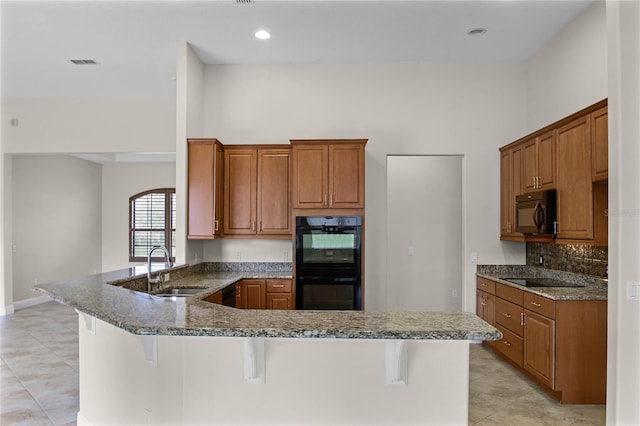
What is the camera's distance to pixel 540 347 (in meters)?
Result: 3.51

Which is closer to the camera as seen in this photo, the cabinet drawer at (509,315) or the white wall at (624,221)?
the white wall at (624,221)

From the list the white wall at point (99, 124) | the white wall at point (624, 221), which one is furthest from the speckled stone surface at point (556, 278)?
the white wall at point (99, 124)

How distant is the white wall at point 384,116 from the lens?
499cm

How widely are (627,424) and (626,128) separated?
5.95 ft

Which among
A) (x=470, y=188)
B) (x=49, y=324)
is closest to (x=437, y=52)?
(x=470, y=188)

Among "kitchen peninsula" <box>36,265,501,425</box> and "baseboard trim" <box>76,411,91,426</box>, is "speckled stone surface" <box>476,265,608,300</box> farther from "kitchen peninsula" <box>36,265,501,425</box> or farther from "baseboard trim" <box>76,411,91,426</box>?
"baseboard trim" <box>76,411,91,426</box>

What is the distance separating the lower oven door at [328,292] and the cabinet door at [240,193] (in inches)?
35.6

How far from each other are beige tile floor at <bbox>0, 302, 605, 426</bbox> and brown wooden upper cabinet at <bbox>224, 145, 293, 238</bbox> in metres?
2.17

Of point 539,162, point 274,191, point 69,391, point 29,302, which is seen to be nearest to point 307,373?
point 69,391

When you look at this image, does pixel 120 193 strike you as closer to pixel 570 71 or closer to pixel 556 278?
pixel 556 278

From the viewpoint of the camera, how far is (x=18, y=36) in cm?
425

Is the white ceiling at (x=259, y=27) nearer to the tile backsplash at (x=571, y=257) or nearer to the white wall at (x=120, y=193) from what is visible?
the tile backsplash at (x=571, y=257)

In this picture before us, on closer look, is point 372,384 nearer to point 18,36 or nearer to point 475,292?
point 475,292

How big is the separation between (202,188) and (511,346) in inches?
142
